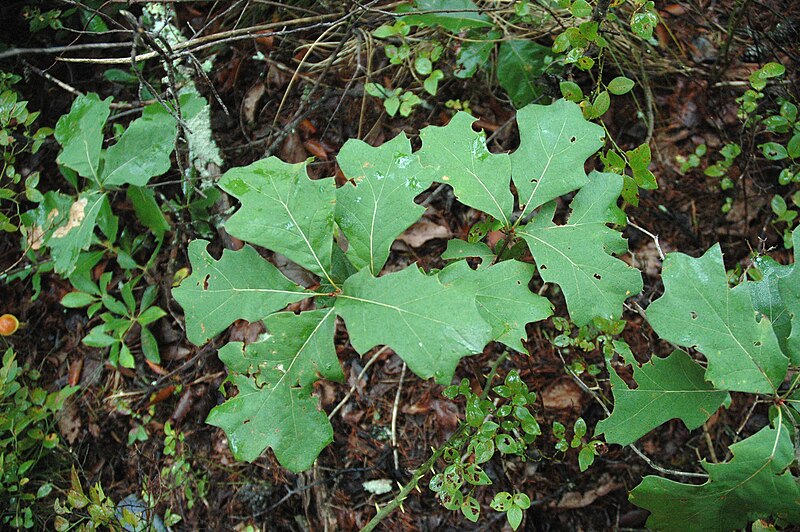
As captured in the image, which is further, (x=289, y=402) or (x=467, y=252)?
(x=467, y=252)

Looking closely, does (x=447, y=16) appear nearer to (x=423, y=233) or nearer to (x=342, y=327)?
(x=423, y=233)

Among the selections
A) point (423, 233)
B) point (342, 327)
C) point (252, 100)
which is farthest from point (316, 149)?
point (342, 327)

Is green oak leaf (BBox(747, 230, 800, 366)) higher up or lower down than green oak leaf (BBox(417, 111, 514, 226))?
lower down

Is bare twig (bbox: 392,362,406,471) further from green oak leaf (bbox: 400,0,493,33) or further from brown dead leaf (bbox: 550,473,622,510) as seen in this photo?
green oak leaf (bbox: 400,0,493,33)

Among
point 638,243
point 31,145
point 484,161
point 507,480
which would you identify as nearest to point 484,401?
point 507,480

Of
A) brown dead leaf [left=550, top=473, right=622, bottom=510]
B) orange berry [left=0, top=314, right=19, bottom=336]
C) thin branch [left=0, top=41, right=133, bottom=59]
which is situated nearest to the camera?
Answer: thin branch [left=0, top=41, right=133, bottom=59]

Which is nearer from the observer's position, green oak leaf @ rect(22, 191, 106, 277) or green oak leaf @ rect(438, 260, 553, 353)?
green oak leaf @ rect(438, 260, 553, 353)

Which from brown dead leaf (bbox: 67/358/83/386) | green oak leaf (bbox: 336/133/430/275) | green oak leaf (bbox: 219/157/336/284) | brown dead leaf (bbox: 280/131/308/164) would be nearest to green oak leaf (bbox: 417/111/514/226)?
green oak leaf (bbox: 336/133/430/275)
